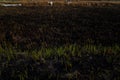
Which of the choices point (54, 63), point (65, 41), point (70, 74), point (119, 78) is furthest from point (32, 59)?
point (65, 41)

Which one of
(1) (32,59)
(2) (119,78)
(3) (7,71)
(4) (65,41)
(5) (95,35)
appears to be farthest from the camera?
(5) (95,35)

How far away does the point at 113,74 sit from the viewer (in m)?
7.58

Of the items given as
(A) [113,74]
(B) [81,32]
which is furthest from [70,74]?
(B) [81,32]

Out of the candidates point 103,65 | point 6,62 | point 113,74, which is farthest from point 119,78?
point 6,62

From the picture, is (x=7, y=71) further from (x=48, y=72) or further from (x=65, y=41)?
(x=65, y=41)

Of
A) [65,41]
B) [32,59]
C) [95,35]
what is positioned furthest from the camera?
[95,35]

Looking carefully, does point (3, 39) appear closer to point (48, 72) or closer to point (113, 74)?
point (48, 72)

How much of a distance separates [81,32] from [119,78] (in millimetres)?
7318

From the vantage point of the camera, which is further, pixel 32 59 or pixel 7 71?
pixel 32 59

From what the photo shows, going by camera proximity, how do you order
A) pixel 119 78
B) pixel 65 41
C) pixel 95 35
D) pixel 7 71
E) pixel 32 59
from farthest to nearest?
pixel 95 35 < pixel 65 41 < pixel 32 59 < pixel 7 71 < pixel 119 78

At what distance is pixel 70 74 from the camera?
7547mm

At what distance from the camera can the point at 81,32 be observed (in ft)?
47.5

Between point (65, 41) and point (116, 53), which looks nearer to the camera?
point (116, 53)

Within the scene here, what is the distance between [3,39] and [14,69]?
483 centimetres
